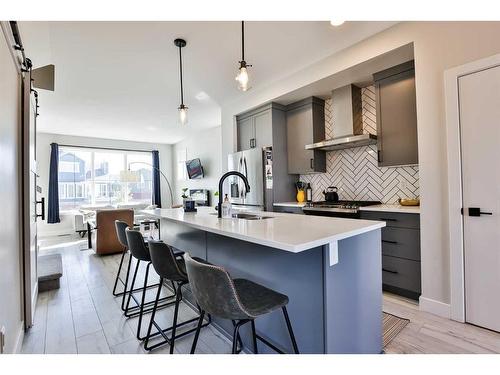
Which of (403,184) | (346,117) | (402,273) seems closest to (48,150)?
(346,117)

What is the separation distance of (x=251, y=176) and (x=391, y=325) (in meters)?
2.63

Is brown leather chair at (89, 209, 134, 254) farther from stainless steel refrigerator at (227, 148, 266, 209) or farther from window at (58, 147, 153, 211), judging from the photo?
window at (58, 147, 153, 211)

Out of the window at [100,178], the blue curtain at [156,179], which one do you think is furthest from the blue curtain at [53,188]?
the blue curtain at [156,179]

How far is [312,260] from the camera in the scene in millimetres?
1345

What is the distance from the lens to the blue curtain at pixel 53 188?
650 cm

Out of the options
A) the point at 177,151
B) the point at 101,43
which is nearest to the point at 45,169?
the point at 177,151

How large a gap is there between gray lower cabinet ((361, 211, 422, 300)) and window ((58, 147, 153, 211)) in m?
6.19

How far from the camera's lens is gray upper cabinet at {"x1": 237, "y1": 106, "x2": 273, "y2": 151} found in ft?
13.1

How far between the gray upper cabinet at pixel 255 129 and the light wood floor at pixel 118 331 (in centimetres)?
259

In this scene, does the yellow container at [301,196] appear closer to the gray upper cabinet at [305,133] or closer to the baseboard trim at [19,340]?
the gray upper cabinet at [305,133]

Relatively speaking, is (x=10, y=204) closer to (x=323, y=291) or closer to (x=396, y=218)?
(x=323, y=291)

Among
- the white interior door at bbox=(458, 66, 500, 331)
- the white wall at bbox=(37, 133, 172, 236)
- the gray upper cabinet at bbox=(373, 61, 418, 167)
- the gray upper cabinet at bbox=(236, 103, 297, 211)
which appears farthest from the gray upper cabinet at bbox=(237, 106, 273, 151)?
the white wall at bbox=(37, 133, 172, 236)

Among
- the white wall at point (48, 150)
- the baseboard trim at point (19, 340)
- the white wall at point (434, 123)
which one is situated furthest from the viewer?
the white wall at point (48, 150)
